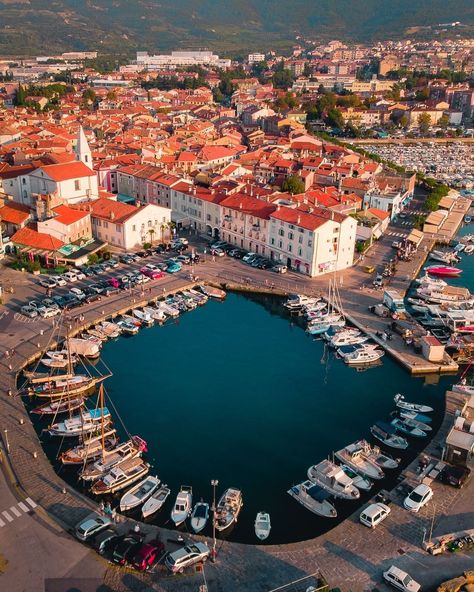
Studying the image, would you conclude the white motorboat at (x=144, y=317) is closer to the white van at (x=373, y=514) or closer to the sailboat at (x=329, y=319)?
the sailboat at (x=329, y=319)

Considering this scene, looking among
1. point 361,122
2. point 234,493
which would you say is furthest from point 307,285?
point 361,122

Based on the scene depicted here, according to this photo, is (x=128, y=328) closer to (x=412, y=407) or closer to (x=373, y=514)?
(x=412, y=407)

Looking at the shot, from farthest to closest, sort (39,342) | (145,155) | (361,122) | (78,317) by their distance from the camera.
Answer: (361,122) < (145,155) < (78,317) < (39,342)

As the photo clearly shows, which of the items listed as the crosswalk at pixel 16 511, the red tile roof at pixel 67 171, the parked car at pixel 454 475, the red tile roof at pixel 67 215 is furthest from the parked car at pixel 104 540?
the red tile roof at pixel 67 171

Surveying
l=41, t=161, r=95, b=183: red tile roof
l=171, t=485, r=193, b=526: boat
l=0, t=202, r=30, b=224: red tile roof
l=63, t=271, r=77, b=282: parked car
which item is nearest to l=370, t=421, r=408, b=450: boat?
l=171, t=485, r=193, b=526: boat

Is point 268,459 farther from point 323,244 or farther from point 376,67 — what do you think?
point 376,67

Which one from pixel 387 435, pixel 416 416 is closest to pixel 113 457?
pixel 387 435
